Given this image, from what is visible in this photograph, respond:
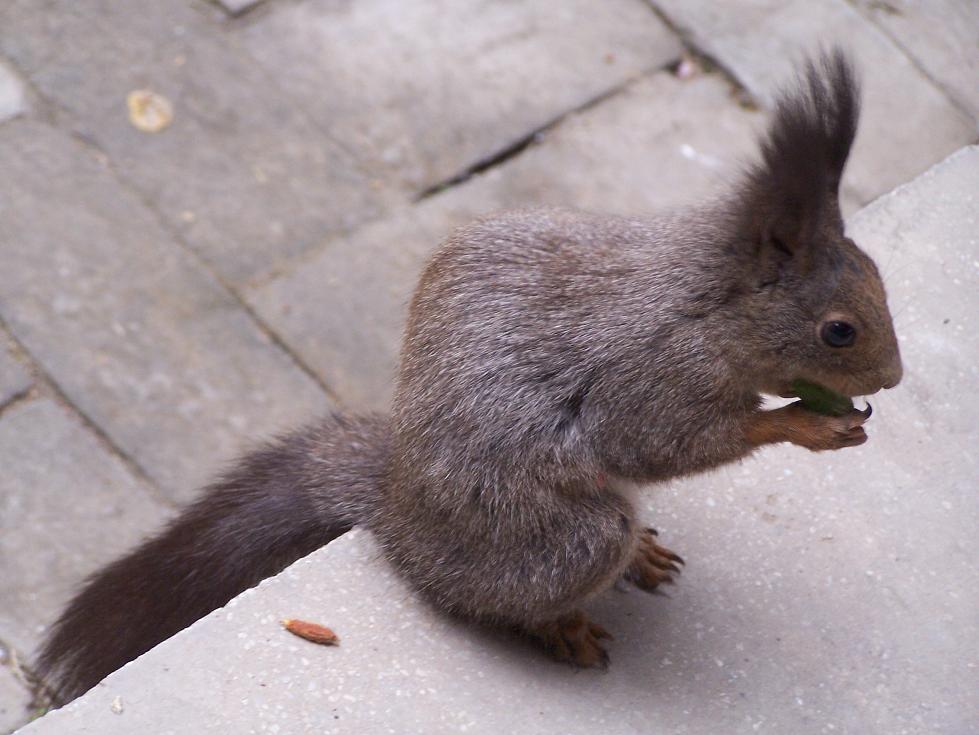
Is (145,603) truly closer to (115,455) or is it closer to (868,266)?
(115,455)

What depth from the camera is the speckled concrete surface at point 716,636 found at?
72.2 inches

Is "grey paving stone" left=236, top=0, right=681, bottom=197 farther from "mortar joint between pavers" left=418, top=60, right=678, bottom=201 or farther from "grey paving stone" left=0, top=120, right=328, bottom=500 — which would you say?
"grey paving stone" left=0, top=120, right=328, bottom=500

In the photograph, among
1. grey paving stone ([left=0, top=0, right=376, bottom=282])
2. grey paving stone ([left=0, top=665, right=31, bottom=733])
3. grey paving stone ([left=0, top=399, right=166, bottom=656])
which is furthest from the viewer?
grey paving stone ([left=0, top=0, right=376, bottom=282])

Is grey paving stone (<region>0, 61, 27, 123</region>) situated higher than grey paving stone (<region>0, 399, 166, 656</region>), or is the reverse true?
grey paving stone (<region>0, 61, 27, 123</region>)

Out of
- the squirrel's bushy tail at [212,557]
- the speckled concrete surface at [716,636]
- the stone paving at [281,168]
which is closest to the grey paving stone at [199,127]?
the stone paving at [281,168]

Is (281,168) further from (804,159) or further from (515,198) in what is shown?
(804,159)

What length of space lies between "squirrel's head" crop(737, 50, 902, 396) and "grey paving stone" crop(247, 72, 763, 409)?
4.83 feet

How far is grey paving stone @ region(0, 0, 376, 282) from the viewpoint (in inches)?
143

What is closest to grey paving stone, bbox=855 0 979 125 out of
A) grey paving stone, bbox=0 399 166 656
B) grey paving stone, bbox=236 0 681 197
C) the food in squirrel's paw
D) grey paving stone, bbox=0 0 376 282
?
grey paving stone, bbox=236 0 681 197

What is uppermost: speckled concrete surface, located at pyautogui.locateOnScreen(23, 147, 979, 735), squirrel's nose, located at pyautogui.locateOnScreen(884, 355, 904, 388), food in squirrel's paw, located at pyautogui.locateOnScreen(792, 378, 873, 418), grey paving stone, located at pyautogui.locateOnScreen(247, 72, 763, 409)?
squirrel's nose, located at pyautogui.locateOnScreen(884, 355, 904, 388)

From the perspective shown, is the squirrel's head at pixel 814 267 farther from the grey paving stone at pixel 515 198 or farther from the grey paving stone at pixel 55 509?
the grey paving stone at pixel 55 509

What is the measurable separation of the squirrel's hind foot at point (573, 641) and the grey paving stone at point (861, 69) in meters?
2.32

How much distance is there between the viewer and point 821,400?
199 centimetres

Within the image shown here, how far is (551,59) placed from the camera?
4180 mm
